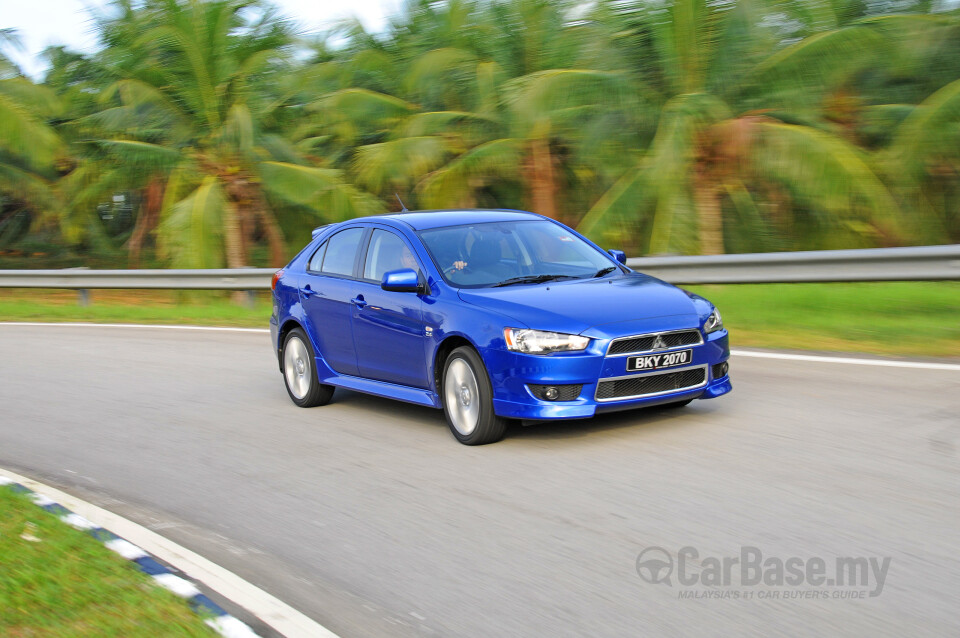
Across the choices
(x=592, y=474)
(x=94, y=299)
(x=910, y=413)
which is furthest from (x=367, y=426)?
(x=94, y=299)

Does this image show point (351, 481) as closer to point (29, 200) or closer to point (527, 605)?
point (527, 605)

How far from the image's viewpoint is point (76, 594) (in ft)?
15.4

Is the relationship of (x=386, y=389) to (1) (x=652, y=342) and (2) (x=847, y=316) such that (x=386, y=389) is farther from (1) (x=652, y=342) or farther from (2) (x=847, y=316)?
(2) (x=847, y=316)

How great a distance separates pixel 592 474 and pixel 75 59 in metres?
30.0

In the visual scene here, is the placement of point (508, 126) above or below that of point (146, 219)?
above

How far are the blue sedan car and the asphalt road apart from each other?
32 cm

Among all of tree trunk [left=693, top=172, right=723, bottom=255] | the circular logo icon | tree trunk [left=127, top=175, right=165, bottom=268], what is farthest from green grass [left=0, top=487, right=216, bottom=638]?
tree trunk [left=127, top=175, right=165, bottom=268]

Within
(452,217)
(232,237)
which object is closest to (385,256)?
(452,217)

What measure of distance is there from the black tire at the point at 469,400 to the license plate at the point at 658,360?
911 mm

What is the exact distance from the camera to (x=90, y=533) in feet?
18.4

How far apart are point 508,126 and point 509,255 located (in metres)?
13.0

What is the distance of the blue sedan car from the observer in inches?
273

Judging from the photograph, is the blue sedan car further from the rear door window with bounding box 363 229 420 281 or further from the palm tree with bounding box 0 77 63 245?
the palm tree with bounding box 0 77 63 245

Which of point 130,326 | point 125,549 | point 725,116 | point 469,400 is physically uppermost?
point 725,116
